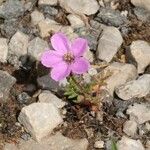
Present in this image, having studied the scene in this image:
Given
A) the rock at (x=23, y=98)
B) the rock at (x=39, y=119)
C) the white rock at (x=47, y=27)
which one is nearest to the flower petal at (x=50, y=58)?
the rock at (x=39, y=119)

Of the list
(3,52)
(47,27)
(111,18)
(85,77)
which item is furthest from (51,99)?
(111,18)

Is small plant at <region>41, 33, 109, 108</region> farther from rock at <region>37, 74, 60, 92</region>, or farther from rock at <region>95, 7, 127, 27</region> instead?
rock at <region>95, 7, 127, 27</region>

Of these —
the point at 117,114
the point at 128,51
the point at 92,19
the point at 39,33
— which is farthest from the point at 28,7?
the point at 117,114

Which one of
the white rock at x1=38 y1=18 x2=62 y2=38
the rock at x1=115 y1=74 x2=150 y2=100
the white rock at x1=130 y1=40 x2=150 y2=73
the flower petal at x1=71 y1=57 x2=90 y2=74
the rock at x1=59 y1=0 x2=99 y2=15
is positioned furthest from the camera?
the rock at x1=59 y1=0 x2=99 y2=15

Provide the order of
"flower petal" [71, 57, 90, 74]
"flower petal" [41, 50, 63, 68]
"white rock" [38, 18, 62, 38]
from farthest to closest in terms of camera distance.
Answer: "white rock" [38, 18, 62, 38], "flower petal" [41, 50, 63, 68], "flower petal" [71, 57, 90, 74]

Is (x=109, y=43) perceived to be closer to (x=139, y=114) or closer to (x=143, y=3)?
(x=143, y=3)

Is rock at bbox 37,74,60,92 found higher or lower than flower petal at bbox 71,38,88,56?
lower

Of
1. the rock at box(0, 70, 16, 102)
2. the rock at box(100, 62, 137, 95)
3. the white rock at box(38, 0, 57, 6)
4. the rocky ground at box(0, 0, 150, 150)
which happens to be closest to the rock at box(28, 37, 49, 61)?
the rocky ground at box(0, 0, 150, 150)
